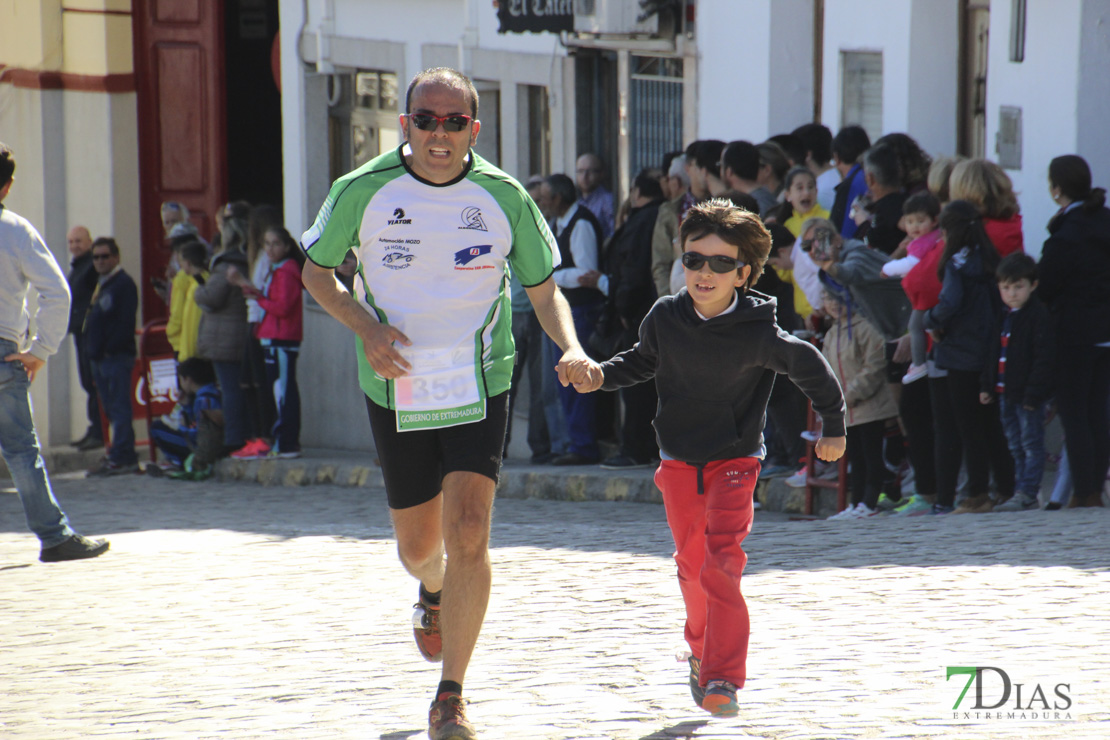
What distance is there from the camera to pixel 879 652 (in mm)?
5785

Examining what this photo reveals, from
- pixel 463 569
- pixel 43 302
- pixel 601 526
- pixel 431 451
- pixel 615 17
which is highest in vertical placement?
pixel 615 17

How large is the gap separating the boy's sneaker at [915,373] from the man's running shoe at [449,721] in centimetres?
503

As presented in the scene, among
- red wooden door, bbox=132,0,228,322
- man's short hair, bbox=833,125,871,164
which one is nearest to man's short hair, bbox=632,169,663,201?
man's short hair, bbox=833,125,871,164

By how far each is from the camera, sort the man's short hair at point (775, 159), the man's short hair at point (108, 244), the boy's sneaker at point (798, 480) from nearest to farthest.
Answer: the boy's sneaker at point (798, 480), the man's short hair at point (775, 159), the man's short hair at point (108, 244)

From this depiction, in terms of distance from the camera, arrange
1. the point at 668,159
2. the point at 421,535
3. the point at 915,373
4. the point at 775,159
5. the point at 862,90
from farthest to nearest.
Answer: the point at 862,90, the point at 668,159, the point at 775,159, the point at 915,373, the point at 421,535

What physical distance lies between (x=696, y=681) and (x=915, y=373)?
464cm

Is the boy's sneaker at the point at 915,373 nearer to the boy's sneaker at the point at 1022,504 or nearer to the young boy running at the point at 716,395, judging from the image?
the boy's sneaker at the point at 1022,504

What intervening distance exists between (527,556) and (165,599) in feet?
6.08

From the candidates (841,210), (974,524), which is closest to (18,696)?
(974,524)

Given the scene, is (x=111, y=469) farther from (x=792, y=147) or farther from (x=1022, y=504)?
(x=1022, y=504)

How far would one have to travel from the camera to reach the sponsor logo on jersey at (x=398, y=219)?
5.27 metres

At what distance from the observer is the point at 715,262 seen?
5.17m

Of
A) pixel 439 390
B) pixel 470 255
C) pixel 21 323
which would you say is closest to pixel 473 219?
→ pixel 470 255

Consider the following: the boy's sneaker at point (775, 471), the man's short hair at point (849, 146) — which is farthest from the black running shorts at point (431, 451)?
the man's short hair at point (849, 146)
